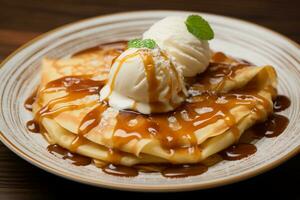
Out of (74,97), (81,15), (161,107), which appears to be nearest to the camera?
(161,107)

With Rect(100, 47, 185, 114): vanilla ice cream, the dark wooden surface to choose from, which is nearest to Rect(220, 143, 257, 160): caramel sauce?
the dark wooden surface

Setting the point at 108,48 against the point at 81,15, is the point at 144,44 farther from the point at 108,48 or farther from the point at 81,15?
the point at 81,15

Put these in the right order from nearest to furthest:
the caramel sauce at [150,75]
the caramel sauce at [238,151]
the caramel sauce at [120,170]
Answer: the caramel sauce at [120,170]
the caramel sauce at [238,151]
the caramel sauce at [150,75]

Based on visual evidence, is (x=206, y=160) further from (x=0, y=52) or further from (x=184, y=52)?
(x=0, y=52)

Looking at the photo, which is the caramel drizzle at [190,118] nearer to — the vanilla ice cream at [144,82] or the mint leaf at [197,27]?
the vanilla ice cream at [144,82]

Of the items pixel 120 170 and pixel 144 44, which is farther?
pixel 144 44

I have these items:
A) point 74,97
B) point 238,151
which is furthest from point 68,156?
point 238,151

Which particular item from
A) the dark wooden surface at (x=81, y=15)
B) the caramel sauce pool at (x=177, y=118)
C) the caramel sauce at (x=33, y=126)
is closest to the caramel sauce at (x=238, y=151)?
the caramel sauce pool at (x=177, y=118)
